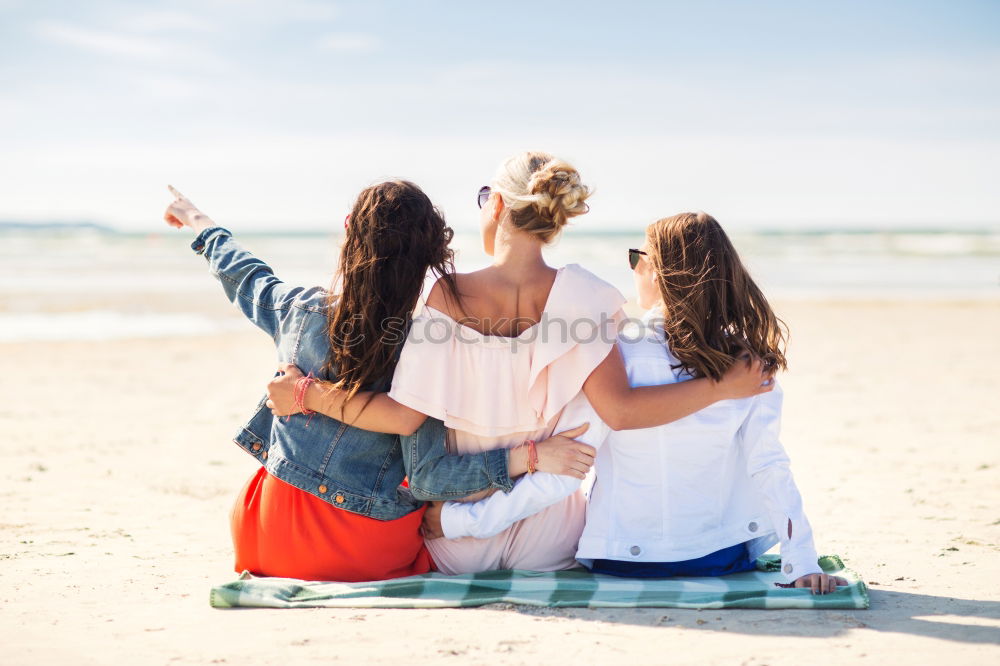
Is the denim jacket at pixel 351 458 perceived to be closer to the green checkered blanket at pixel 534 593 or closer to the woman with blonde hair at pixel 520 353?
the woman with blonde hair at pixel 520 353

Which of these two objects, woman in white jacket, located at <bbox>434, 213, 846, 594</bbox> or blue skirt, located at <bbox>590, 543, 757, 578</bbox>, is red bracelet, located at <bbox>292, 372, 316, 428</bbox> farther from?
blue skirt, located at <bbox>590, 543, 757, 578</bbox>

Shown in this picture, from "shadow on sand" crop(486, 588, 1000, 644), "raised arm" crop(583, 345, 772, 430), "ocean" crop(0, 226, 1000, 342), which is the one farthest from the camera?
"ocean" crop(0, 226, 1000, 342)

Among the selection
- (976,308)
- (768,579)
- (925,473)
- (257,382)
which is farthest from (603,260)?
(768,579)

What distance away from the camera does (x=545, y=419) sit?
3.08m

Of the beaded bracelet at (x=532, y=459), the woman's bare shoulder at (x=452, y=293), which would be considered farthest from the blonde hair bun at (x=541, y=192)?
the beaded bracelet at (x=532, y=459)

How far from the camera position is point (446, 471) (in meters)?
3.08

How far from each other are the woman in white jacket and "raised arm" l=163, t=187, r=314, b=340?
0.94 meters

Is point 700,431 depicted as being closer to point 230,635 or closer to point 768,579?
point 768,579

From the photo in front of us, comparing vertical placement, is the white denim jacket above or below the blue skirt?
above

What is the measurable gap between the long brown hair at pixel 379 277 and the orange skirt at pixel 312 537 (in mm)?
490

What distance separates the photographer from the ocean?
12375 millimetres

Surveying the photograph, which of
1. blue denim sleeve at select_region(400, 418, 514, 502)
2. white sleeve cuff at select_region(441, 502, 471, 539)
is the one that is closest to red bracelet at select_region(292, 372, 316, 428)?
blue denim sleeve at select_region(400, 418, 514, 502)

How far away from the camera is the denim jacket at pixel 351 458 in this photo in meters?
3.08

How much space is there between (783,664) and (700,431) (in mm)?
906
